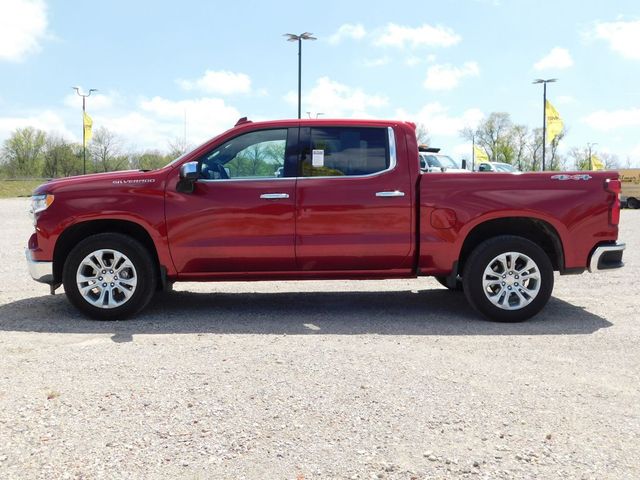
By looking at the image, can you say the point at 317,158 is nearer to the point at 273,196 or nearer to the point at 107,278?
the point at 273,196

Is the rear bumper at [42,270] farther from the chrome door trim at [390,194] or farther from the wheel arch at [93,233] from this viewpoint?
the chrome door trim at [390,194]

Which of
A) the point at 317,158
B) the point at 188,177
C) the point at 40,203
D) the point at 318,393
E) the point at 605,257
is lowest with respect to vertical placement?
the point at 318,393

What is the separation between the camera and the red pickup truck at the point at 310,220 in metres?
5.74

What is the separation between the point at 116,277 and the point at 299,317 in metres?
1.80

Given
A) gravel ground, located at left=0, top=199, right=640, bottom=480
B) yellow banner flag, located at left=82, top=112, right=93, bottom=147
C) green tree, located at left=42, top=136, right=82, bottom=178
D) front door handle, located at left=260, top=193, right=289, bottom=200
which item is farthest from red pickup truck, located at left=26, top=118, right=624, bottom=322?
green tree, located at left=42, top=136, right=82, bottom=178

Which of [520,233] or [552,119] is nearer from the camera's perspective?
[520,233]

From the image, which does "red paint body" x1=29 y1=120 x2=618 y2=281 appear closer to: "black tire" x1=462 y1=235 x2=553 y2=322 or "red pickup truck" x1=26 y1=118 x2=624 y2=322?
"red pickup truck" x1=26 y1=118 x2=624 y2=322

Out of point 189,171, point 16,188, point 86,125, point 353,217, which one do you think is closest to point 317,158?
point 353,217

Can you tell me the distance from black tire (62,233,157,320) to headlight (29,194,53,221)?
0.50 m

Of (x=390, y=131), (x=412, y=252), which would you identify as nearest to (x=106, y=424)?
(x=412, y=252)

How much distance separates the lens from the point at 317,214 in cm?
574

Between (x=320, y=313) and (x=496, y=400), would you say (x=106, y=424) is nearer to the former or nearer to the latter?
(x=496, y=400)

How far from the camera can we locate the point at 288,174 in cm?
582

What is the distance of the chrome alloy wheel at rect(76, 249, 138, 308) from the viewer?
5.74 meters
